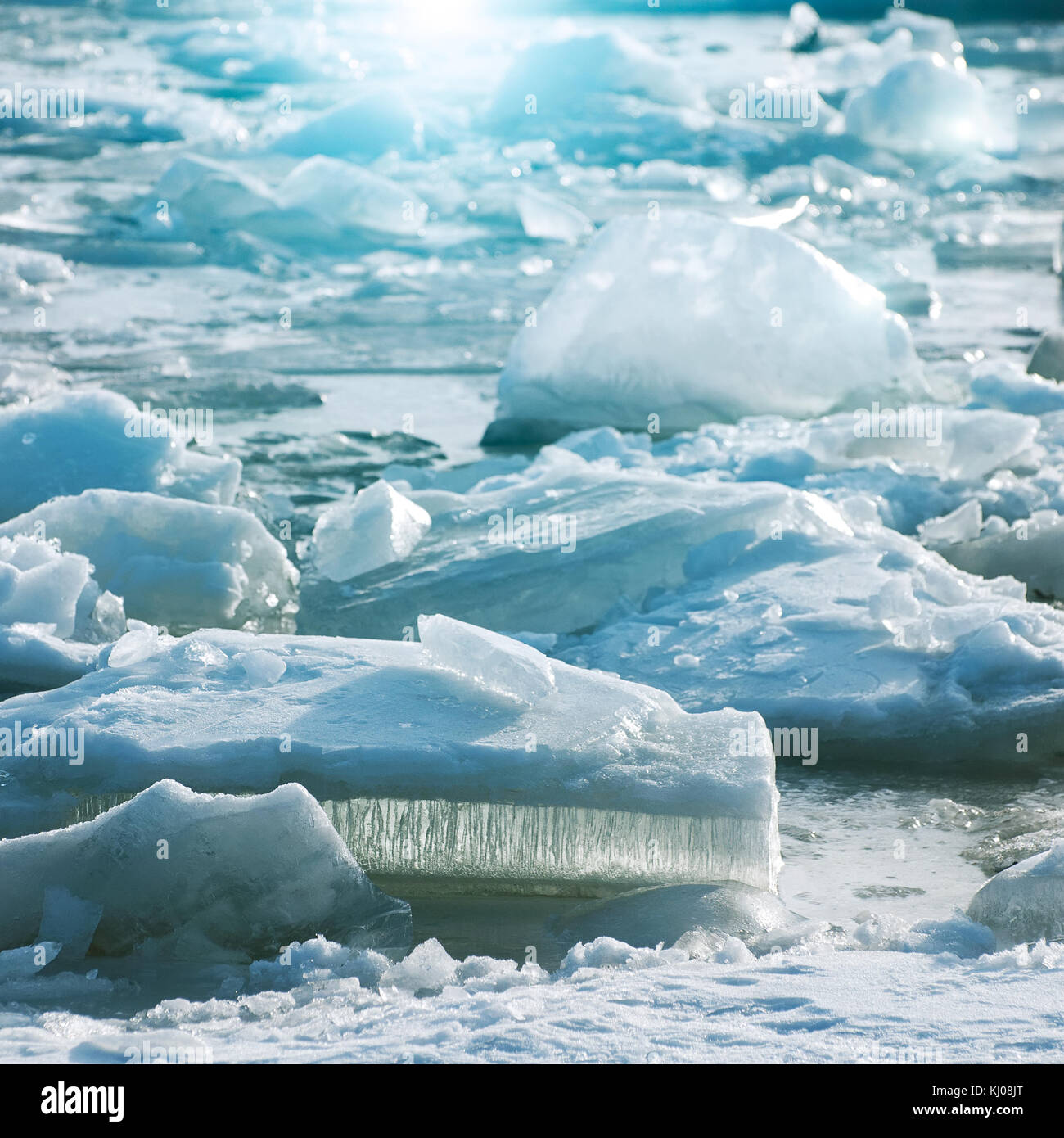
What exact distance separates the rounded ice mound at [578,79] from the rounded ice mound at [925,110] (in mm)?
2411

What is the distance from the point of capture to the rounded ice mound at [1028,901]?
2893 mm

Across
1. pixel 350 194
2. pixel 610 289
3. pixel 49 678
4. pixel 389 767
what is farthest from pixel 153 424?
pixel 350 194

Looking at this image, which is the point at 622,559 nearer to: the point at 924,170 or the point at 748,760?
the point at 748,760

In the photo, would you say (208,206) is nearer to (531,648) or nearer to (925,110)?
(925,110)

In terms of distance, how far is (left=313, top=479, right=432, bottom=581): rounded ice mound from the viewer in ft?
15.5

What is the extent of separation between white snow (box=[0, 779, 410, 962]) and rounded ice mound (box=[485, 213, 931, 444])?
→ 397cm

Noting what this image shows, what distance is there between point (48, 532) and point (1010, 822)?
2988 mm

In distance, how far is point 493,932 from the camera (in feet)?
9.83

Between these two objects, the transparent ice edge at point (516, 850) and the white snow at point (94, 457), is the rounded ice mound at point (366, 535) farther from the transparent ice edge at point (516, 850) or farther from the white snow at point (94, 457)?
the transparent ice edge at point (516, 850)

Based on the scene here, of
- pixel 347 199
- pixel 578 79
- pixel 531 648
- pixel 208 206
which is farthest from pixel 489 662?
pixel 578 79

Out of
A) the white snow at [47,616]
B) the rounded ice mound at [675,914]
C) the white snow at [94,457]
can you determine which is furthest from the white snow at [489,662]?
the white snow at [94,457]

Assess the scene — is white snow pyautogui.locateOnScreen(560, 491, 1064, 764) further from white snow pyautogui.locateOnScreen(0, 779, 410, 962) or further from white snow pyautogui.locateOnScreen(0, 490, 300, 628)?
white snow pyautogui.locateOnScreen(0, 779, 410, 962)

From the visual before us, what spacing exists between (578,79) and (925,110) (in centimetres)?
374

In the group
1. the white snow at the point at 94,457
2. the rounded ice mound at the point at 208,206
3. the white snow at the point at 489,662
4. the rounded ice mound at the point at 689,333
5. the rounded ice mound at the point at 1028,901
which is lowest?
the rounded ice mound at the point at 1028,901
